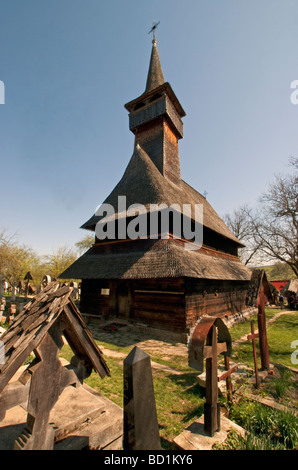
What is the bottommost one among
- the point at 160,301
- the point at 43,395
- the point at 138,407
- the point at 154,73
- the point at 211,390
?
the point at 160,301

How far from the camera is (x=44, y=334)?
1665 millimetres

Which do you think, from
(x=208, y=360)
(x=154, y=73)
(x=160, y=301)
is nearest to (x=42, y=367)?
(x=208, y=360)

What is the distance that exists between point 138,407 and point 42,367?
892 millimetres

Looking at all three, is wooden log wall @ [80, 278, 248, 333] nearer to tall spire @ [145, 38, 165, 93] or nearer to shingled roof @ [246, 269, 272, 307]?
shingled roof @ [246, 269, 272, 307]

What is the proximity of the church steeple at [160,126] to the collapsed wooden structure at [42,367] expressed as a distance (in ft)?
44.3

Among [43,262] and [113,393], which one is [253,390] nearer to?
[113,393]

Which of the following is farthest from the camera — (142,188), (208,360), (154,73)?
(154,73)

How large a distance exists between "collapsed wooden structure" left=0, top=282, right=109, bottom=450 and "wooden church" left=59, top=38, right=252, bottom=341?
603 centimetres

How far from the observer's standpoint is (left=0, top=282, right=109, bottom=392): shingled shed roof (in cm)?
155

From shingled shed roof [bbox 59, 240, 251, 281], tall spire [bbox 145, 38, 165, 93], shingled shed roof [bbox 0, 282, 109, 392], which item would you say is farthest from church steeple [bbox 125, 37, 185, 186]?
shingled shed roof [bbox 0, 282, 109, 392]

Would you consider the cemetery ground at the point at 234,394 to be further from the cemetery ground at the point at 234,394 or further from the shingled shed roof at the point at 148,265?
the shingled shed roof at the point at 148,265

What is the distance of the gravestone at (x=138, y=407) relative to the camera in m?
1.72

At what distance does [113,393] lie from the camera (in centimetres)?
421

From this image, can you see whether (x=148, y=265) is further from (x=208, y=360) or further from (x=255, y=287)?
(x=208, y=360)
